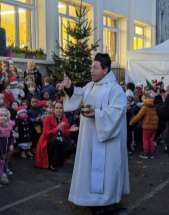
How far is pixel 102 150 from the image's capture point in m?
5.46

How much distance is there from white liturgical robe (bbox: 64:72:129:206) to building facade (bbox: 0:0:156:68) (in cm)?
901

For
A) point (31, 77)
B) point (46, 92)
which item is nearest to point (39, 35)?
point (31, 77)

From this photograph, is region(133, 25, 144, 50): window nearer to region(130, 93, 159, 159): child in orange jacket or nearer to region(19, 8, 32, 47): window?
region(19, 8, 32, 47): window

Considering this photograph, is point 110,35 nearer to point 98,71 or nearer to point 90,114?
point 98,71

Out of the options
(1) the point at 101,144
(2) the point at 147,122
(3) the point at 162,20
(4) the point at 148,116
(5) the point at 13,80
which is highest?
(3) the point at 162,20

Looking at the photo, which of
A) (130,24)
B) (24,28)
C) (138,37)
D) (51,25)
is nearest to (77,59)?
(51,25)

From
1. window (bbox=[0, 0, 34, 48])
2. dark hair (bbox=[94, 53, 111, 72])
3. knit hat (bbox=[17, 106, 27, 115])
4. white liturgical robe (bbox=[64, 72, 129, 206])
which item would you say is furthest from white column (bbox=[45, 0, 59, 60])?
white liturgical robe (bbox=[64, 72, 129, 206])

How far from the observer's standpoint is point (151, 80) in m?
16.5

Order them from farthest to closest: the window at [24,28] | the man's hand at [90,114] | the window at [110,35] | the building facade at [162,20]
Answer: the building facade at [162,20] → the window at [110,35] → the window at [24,28] → the man's hand at [90,114]

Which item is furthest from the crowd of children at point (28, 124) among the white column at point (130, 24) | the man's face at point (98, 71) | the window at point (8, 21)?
the white column at point (130, 24)

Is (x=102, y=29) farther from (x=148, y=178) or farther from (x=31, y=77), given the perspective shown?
(x=148, y=178)

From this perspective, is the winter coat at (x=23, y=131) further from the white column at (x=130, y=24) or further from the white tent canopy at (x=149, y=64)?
the white column at (x=130, y=24)

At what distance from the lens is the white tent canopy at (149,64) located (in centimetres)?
1616

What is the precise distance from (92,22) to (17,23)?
4.26 metres
